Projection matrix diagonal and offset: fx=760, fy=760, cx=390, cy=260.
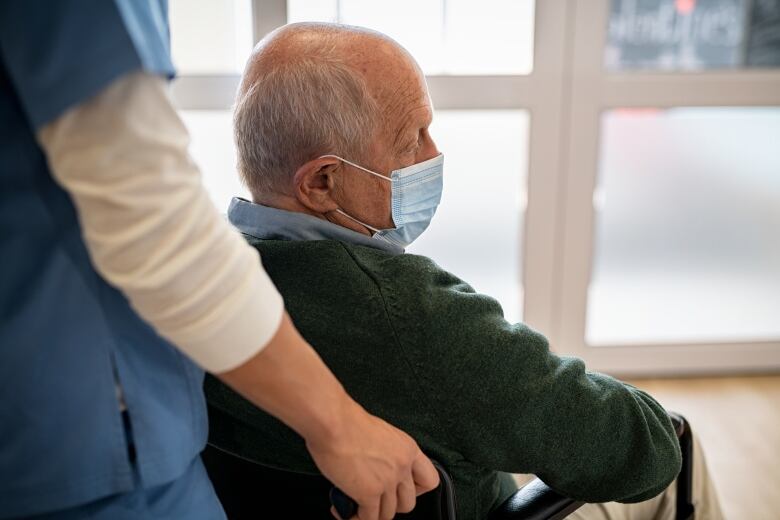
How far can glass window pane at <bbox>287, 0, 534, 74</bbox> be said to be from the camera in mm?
2604

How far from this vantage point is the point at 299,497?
1014 mm

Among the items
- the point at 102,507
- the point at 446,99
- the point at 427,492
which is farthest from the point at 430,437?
the point at 446,99

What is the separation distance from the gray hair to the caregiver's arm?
54 cm

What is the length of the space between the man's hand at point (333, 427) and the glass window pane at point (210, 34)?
192 centimetres

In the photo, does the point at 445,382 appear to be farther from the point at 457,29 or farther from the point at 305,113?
the point at 457,29

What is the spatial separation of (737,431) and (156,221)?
2565mm

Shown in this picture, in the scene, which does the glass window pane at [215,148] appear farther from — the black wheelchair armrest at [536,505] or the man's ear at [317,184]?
the black wheelchair armrest at [536,505]

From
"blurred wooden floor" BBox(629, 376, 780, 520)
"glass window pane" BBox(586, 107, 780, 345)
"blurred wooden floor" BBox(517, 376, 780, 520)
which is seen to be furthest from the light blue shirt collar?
"glass window pane" BBox(586, 107, 780, 345)

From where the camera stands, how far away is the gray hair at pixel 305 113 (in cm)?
113

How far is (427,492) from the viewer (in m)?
0.93

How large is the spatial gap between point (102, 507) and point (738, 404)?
2661 mm

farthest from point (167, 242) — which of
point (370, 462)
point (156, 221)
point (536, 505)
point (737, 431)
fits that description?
point (737, 431)

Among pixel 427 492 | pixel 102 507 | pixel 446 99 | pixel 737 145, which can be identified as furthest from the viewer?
pixel 737 145

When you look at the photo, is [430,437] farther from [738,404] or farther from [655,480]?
[738,404]
